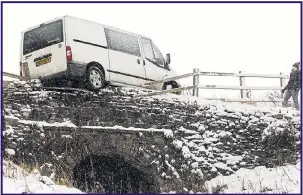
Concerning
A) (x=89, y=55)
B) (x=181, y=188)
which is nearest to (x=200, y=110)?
(x=181, y=188)

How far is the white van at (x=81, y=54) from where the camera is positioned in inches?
485

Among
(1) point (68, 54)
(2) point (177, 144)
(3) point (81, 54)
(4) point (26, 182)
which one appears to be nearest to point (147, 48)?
(3) point (81, 54)

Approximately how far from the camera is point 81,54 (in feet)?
41.1

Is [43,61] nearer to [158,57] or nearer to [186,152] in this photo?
[158,57]

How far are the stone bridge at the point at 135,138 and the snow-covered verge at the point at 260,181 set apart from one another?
255 mm

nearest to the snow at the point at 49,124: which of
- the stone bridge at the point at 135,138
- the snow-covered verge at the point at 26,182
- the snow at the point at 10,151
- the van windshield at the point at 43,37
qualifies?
the stone bridge at the point at 135,138

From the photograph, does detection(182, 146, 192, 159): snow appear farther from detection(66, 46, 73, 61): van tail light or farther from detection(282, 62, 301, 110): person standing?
detection(282, 62, 301, 110): person standing

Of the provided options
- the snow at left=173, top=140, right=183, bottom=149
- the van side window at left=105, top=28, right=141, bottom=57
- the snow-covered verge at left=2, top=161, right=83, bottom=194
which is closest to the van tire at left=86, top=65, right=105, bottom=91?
the van side window at left=105, top=28, right=141, bottom=57

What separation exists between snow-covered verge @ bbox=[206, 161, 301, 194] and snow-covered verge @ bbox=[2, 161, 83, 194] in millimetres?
3837

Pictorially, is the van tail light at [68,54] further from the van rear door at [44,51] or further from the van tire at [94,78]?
the van tire at [94,78]

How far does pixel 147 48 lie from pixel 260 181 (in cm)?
542

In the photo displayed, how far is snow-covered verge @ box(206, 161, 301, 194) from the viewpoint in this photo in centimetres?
1095

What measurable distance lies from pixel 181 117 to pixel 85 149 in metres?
2.90

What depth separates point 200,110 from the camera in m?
13.2
